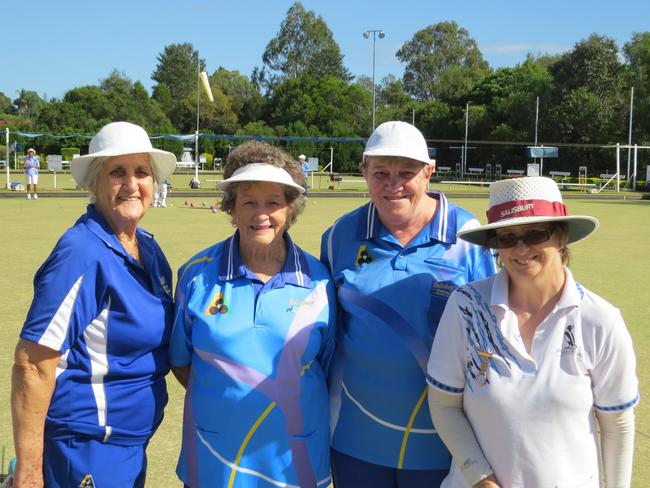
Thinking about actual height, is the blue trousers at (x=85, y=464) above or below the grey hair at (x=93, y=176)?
below

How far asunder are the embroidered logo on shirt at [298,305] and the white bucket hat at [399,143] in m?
0.72

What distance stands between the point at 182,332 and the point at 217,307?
195 mm

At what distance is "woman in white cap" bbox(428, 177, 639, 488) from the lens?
2.48m

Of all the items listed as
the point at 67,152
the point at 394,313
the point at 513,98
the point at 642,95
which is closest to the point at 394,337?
the point at 394,313

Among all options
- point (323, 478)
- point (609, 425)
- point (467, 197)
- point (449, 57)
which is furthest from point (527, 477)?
point (449, 57)

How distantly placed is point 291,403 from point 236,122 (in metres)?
79.2

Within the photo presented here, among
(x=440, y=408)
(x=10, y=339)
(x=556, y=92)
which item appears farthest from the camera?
(x=556, y=92)

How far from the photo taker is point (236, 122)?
3164 inches

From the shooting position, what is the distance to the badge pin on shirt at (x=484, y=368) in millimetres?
2564

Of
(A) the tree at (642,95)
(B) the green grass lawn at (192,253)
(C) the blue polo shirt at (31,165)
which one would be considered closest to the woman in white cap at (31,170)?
(C) the blue polo shirt at (31,165)

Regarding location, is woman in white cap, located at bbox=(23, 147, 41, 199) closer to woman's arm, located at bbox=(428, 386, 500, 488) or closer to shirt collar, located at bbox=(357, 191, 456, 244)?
shirt collar, located at bbox=(357, 191, 456, 244)

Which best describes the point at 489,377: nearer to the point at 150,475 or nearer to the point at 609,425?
the point at 609,425

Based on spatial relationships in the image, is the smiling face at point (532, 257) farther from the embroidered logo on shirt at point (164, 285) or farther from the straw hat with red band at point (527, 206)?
the embroidered logo on shirt at point (164, 285)

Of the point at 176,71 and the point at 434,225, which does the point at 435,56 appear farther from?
the point at 434,225
